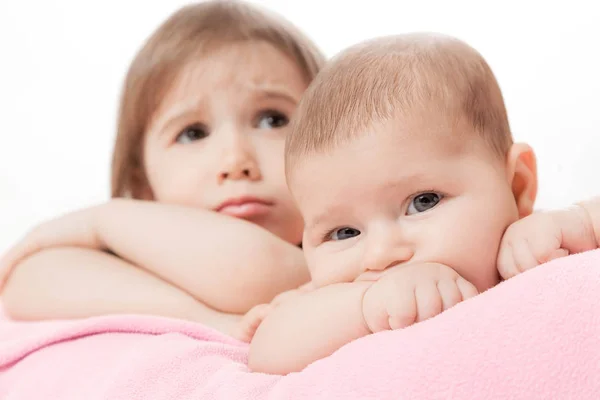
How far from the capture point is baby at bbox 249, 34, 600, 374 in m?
0.79

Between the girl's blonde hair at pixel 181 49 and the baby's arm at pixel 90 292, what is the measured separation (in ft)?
1.30

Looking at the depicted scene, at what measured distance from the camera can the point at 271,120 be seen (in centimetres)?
150

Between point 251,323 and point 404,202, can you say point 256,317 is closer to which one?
point 251,323

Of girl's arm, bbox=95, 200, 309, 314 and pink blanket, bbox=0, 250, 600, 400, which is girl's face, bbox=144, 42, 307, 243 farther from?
pink blanket, bbox=0, 250, 600, 400

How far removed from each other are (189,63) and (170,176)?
0.23m

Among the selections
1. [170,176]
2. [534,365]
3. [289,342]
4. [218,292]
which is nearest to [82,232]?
[170,176]

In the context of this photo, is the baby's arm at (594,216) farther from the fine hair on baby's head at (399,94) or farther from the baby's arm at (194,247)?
the baby's arm at (194,247)

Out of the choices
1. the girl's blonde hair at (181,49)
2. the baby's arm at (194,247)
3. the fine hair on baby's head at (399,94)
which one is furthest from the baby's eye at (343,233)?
the girl's blonde hair at (181,49)

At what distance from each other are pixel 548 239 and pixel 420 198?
151mm

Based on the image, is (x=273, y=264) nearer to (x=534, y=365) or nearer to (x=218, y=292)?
(x=218, y=292)

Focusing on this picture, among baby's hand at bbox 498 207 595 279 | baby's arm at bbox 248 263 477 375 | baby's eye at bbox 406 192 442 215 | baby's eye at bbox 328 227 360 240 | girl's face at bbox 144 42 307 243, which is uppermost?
girl's face at bbox 144 42 307 243

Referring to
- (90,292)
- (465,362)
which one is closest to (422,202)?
(465,362)

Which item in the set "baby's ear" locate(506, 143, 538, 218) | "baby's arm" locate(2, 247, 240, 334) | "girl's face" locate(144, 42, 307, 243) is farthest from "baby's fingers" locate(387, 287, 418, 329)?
"girl's face" locate(144, 42, 307, 243)

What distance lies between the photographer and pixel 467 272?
83 centimetres
